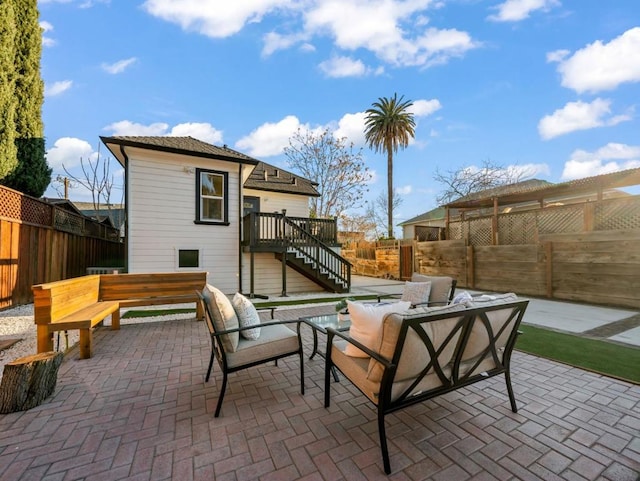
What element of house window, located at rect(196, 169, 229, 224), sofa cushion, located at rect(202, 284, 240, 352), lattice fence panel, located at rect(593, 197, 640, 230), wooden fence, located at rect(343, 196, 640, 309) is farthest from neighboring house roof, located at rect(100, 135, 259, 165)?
lattice fence panel, located at rect(593, 197, 640, 230)

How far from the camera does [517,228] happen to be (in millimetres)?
10180

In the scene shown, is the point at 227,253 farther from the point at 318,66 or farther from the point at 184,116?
the point at 184,116

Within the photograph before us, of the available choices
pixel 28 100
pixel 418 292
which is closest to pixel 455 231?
pixel 418 292

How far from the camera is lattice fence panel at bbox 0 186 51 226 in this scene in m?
6.14

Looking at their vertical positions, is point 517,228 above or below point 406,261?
above

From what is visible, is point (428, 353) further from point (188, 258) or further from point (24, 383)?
point (188, 258)

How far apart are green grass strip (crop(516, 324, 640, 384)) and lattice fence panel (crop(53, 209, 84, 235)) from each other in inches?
453

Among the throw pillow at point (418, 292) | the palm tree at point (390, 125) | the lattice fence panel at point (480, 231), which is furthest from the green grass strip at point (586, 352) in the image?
the palm tree at point (390, 125)

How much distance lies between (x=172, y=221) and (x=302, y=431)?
8.12 meters

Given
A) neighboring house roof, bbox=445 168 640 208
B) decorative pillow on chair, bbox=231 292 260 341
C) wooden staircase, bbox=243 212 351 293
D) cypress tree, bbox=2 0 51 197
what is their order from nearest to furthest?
decorative pillow on chair, bbox=231 292 260 341, cypress tree, bbox=2 0 51 197, neighboring house roof, bbox=445 168 640 208, wooden staircase, bbox=243 212 351 293

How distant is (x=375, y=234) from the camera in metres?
24.3

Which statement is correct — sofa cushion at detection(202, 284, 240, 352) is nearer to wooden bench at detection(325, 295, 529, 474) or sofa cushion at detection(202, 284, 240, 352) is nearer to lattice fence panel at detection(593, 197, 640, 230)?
wooden bench at detection(325, 295, 529, 474)

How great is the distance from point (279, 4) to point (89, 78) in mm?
8447

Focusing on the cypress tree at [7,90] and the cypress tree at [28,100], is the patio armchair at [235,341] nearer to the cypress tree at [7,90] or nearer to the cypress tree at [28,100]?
the cypress tree at [7,90]
